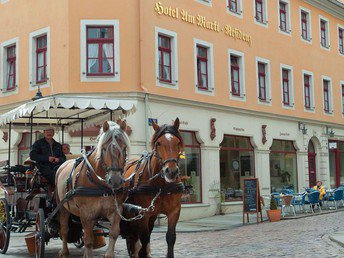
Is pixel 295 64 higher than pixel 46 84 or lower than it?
higher

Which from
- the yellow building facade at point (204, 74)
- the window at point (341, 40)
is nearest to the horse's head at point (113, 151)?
the yellow building facade at point (204, 74)

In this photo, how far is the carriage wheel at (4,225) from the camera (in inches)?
413

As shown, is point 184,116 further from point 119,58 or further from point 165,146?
point 165,146

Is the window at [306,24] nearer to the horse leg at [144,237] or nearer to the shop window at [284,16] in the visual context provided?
the shop window at [284,16]

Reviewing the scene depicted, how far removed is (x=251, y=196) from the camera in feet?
58.9

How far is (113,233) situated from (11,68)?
1541 centimetres

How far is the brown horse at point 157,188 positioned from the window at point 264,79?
16.8m

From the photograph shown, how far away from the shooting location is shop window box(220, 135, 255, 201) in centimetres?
2239

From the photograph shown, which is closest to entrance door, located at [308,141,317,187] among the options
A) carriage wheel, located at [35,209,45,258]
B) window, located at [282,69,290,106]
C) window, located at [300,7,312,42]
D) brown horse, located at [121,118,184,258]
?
window, located at [282,69,290,106]

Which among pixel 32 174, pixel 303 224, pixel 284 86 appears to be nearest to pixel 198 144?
pixel 303 224

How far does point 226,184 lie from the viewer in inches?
885

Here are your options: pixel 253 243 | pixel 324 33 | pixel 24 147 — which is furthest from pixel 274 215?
pixel 324 33

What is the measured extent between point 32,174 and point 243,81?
14812 millimetres

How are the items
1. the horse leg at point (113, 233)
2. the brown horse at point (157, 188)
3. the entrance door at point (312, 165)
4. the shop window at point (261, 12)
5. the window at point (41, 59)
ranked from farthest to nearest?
1. the entrance door at point (312, 165)
2. the shop window at point (261, 12)
3. the window at point (41, 59)
4. the brown horse at point (157, 188)
5. the horse leg at point (113, 233)
